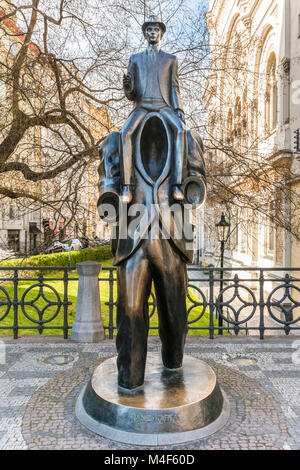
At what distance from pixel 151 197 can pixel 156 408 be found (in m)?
1.95

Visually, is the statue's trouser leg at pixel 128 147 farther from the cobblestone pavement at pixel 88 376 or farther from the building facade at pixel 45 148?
the building facade at pixel 45 148

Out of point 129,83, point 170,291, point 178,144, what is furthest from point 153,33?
point 170,291

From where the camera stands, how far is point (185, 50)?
29.0 feet

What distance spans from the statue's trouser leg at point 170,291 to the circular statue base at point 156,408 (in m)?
0.43

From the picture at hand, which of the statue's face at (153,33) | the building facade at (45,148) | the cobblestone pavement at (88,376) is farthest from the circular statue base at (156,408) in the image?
the building facade at (45,148)

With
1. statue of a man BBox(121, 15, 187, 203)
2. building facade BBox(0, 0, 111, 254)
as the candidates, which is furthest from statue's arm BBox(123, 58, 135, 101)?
building facade BBox(0, 0, 111, 254)

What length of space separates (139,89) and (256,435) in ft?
11.8

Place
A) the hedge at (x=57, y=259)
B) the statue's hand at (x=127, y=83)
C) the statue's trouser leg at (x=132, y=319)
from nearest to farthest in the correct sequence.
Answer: the statue's trouser leg at (x=132, y=319) → the statue's hand at (x=127, y=83) → the hedge at (x=57, y=259)

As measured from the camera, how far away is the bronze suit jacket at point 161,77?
13.1 ft

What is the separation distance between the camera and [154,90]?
13.1 ft

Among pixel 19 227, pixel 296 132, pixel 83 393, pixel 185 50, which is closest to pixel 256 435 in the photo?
pixel 83 393

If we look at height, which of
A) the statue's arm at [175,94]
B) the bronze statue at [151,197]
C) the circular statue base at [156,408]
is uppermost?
the statue's arm at [175,94]

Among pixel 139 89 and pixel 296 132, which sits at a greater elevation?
pixel 296 132
